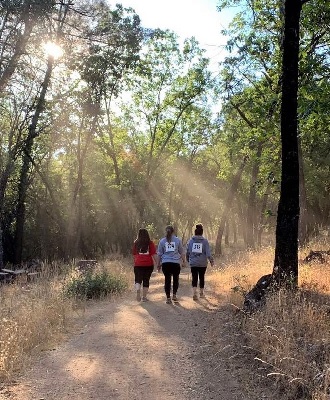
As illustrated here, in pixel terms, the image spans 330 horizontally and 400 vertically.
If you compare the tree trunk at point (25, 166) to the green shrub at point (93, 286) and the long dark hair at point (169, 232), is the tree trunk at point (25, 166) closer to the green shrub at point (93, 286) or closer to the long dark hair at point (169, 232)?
the green shrub at point (93, 286)

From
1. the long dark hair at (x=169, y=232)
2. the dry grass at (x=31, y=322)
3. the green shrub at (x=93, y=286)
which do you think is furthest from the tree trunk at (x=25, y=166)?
the long dark hair at (x=169, y=232)

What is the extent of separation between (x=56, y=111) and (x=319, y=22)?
15.0 meters

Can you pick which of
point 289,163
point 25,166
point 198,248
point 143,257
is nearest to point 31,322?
point 143,257

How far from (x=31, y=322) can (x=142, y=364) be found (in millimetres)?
2386

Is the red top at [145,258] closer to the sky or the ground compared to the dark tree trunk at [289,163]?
closer to the ground

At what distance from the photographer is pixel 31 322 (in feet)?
24.4

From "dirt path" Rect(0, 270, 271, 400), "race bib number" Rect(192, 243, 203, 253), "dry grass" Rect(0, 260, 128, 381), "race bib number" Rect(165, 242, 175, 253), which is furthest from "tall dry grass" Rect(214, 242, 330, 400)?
"dry grass" Rect(0, 260, 128, 381)

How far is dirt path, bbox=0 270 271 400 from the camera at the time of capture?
5.17 meters

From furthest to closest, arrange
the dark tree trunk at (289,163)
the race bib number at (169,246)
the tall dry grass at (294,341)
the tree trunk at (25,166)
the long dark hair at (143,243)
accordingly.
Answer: the tree trunk at (25,166) → the long dark hair at (143,243) → the race bib number at (169,246) → the dark tree trunk at (289,163) → the tall dry grass at (294,341)

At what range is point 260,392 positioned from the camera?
494 cm

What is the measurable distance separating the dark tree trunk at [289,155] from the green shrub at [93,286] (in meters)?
Answer: 5.05

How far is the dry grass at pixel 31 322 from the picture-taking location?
6.13 m

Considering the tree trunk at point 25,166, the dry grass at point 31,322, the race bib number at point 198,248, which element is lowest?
the dry grass at point 31,322

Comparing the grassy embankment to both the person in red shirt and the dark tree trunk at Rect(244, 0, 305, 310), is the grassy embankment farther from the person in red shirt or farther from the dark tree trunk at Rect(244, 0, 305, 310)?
the person in red shirt
